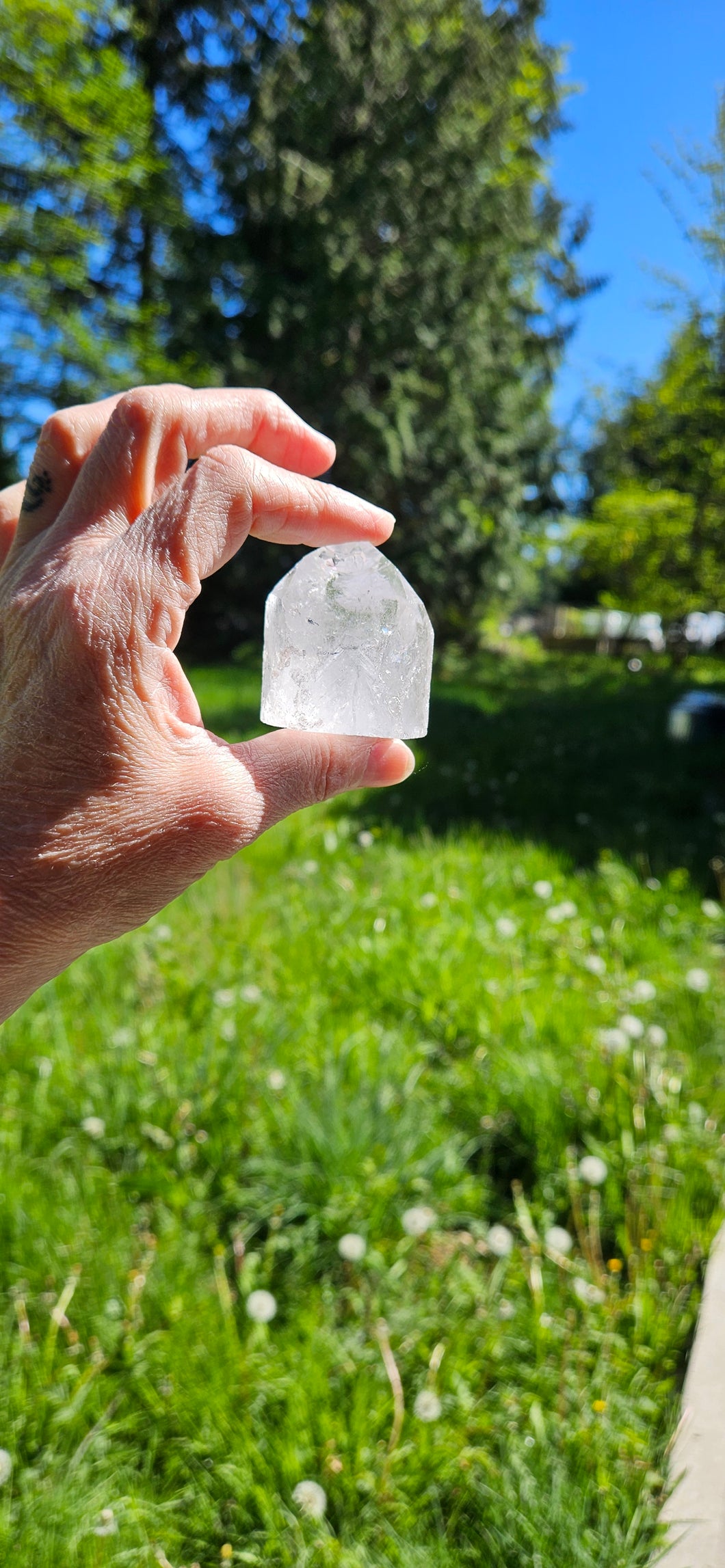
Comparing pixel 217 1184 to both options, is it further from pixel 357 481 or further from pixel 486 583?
pixel 486 583

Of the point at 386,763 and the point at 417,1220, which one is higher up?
the point at 386,763

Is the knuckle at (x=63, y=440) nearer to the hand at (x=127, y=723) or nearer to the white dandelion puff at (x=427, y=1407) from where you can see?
the hand at (x=127, y=723)

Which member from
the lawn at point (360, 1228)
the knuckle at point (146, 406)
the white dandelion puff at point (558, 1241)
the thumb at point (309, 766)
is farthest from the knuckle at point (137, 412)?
the white dandelion puff at point (558, 1241)

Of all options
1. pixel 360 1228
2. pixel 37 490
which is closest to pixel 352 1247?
pixel 360 1228

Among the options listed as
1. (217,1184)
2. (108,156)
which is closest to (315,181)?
(108,156)

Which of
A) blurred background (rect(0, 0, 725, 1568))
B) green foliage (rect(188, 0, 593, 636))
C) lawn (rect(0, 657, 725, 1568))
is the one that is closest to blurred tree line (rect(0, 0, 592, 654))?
green foliage (rect(188, 0, 593, 636))

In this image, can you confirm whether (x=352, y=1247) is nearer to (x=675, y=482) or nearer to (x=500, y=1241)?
(x=500, y=1241)

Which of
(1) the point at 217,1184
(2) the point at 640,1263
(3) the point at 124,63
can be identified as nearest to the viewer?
(2) the point at 640,1263
